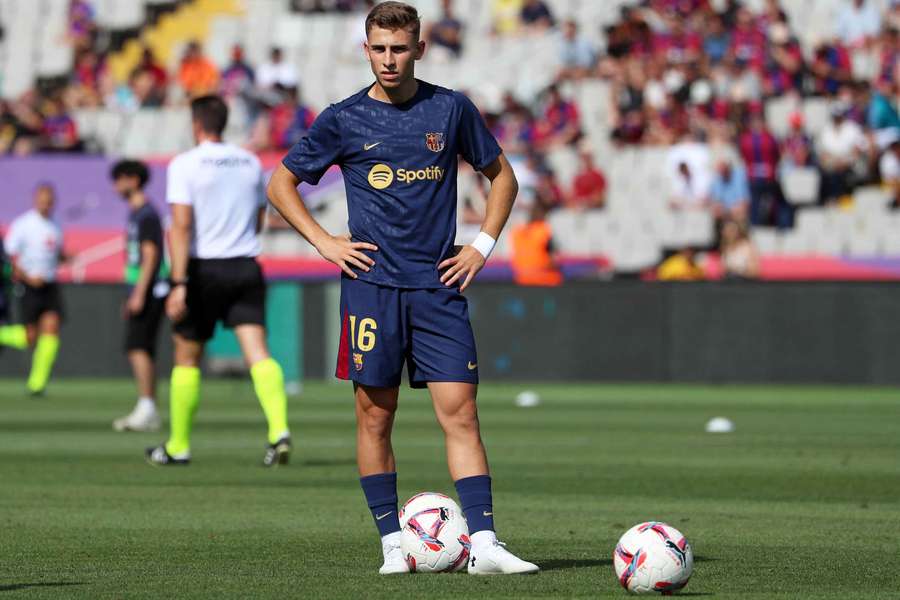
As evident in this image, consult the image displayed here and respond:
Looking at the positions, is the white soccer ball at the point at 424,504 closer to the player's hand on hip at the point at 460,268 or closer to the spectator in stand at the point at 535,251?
the player's hand on hip at the point at 460,268

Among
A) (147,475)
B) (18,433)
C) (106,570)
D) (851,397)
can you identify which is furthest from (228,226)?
(851,397)

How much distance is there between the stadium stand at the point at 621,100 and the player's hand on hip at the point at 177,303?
46.3 ft

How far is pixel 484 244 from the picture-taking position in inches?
302

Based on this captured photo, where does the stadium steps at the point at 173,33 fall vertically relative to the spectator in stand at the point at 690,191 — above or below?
above

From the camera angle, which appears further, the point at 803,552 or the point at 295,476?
the point at 295,476

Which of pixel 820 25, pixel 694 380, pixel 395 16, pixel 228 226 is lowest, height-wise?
pixel 694 380

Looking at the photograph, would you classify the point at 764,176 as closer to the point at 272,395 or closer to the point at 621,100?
the point at 621,100

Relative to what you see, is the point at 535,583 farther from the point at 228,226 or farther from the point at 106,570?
the point at 228,226

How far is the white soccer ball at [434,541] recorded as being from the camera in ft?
24.6

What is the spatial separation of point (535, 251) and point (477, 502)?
56.7 feet

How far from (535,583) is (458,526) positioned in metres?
0.57

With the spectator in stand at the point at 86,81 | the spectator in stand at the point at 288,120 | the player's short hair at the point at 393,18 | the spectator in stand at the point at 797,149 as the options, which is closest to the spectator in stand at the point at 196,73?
the spectator in stand at the point at 86,81

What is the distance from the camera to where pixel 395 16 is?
23.9 ft

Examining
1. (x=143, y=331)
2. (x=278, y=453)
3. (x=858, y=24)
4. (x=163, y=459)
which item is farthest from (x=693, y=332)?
(x=163, y=459)
